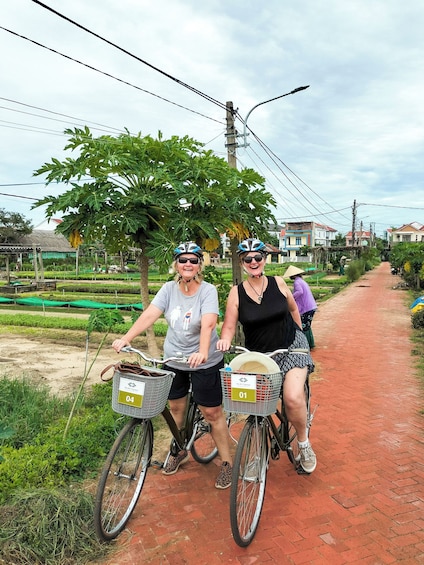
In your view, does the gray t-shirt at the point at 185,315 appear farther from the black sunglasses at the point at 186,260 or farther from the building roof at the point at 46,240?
the building roof at the point at 46,240

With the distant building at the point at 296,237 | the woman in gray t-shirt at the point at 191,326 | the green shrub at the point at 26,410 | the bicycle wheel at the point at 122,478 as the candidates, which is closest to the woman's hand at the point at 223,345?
the woman in gray t-shirt at the point at 191,326

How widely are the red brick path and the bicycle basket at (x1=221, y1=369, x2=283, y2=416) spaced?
87 centimetres

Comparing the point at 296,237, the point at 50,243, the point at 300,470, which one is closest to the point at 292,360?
the point at 300,470

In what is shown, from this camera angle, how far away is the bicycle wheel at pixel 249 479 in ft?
8.27

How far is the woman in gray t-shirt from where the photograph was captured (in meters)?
2.95

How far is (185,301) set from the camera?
9.91ft

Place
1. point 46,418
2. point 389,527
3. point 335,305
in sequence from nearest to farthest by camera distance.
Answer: point 389,527 < point 46,418 < point 335,305

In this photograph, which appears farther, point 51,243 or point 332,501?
point 51,243

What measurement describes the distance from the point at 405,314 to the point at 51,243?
166 feet

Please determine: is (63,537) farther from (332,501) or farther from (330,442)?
(330,442)

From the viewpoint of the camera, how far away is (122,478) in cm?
276

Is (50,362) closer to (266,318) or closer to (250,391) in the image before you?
(266,318)

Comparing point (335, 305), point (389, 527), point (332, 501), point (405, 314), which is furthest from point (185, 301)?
point (335, 305)

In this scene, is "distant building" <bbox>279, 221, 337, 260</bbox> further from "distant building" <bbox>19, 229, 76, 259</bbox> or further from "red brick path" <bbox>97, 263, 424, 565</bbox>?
"red brick path" <bbox>97, 263, 424, 565</bbox>
